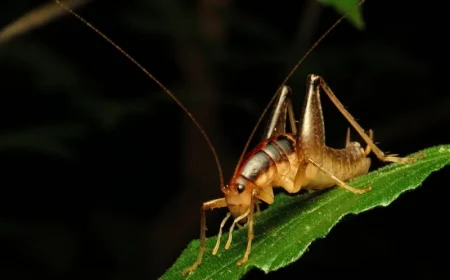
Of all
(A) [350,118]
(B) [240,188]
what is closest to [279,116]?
(A) [350,118]

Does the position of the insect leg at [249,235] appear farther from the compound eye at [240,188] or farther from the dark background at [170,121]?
the dark background at [170,121]

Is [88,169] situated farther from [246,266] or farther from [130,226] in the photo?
[246,266]

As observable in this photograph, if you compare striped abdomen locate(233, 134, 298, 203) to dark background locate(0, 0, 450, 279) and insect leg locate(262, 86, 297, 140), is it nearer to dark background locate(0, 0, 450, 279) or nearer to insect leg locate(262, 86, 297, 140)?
insect leg locate(262, 86, 297, 140)

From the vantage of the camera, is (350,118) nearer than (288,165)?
No

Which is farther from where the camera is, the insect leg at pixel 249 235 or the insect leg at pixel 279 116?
the insect leg at pixel 279 116

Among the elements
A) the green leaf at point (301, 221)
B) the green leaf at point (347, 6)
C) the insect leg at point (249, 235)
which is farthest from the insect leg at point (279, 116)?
the insect leg at point (249, 235)

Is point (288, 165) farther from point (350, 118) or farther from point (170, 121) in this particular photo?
point (170, 121)

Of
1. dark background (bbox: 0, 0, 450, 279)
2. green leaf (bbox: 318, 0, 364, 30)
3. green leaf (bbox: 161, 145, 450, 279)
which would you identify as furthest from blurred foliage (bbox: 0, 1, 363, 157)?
green leaf (bbox: 318, 0, 364, 30)
